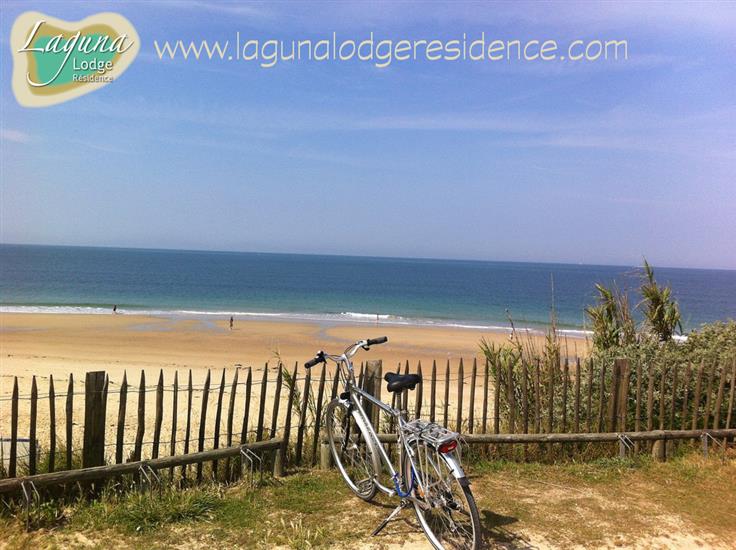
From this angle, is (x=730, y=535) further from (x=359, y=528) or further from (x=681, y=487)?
(x=359, y=528)

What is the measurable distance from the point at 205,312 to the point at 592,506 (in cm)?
3674

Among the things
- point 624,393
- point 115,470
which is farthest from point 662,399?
point 115,470

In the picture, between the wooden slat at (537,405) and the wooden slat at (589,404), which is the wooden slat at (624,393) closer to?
the wooden slat at (589,404)

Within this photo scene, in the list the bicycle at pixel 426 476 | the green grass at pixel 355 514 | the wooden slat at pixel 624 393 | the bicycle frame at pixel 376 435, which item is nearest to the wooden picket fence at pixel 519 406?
the wooden slat at pixel 624 393

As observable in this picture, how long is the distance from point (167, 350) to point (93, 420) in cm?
1747

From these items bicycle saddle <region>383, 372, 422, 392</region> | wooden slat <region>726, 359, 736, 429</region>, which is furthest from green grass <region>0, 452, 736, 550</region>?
bicycle saddle <region>383, 372, 422, 392</region>

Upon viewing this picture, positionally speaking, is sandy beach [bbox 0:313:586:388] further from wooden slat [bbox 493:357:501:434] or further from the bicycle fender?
the bicycle fender

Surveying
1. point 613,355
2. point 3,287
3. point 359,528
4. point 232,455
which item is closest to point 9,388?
point 232,455

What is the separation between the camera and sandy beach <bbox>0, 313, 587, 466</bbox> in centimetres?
1112

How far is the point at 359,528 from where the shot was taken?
4.21 metres

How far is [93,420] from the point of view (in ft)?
15.5

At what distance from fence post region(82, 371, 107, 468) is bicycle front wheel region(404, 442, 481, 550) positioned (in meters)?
2.71

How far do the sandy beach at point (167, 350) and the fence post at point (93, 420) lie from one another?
382 centimetres

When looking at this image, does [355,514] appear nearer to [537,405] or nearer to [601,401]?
[537,405]
